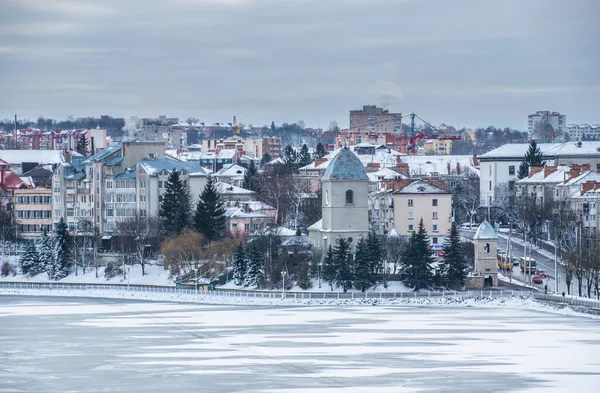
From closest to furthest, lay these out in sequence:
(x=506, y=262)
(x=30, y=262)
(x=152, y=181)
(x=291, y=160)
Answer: (x=506, y=262), (x=30, y=262), (x=152, y=181), (x=291, y=160)

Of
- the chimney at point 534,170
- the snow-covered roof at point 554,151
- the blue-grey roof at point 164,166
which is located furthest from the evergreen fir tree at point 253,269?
the snow-covered roof at point 554,151

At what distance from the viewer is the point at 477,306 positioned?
75.1m

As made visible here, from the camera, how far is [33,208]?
11494 cm

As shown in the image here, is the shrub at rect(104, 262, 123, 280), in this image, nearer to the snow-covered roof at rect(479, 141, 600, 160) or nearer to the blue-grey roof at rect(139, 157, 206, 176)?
the blue-grey roof at rect(139, 157, 206, 176)

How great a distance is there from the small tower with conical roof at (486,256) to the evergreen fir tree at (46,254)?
94.1 ft

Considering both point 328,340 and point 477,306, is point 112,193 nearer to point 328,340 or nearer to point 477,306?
point 477,306

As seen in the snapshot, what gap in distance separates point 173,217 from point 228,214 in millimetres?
7601

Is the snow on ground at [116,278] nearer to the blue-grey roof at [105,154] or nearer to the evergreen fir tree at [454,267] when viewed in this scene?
the evergreen fir tree at [454,267]

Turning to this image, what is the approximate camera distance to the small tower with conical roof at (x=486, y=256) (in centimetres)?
8056

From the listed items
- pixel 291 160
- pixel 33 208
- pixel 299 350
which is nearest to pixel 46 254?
pixel 33 208

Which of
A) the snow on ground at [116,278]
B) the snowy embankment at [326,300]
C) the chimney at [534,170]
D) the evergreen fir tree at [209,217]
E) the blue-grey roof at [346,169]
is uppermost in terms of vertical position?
the chimney at [534,170]

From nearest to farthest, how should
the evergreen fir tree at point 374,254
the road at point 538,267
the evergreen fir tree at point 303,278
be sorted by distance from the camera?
the road at point 538,267, the evergreen fir tree at point 374,254, the evergreen fir tree at point 303,278

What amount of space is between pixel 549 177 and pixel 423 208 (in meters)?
17.3

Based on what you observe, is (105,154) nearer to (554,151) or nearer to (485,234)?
(485,234)
